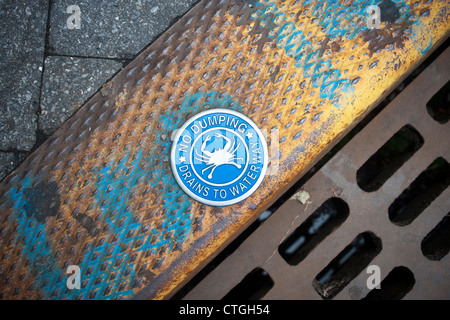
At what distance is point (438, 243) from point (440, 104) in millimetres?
709

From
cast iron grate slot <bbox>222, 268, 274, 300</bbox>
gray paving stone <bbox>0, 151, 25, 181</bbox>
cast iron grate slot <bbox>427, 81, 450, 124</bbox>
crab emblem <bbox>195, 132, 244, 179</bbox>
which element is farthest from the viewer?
cast iron grate slot <bbox>427, 81, 450, 124</bbox>

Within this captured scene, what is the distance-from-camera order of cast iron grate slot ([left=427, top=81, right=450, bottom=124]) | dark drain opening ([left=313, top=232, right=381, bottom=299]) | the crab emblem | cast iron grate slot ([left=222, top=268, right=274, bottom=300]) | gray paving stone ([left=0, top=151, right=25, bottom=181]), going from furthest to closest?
cast iron grate slot ([left=427, top=81, right=450, bottom=124]) → cast iron grate slot ([left=222, top=268, right=274, bottom=300]) → dark drain opening ([left=313, top=232, right=381, bottom=299]) → gray paving stone ([left=0, top=151, right=25, bottom=181]) → the crab emblem

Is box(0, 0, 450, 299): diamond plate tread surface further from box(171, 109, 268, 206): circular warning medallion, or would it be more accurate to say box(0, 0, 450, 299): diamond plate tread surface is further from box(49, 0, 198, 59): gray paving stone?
box(49, 0, 198, 59): gray paving stone

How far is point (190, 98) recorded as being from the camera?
142 centimetres

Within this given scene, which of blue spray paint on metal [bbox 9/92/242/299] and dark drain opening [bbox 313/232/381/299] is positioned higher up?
blue spray paint on metal [bbox 9/92/242/299]

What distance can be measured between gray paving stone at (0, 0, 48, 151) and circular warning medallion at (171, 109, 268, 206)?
640 millimetres

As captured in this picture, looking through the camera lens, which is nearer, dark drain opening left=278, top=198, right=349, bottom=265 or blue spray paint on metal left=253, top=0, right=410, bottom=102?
blue spray paint on metal left=253, top=0, right=410, bottom=102

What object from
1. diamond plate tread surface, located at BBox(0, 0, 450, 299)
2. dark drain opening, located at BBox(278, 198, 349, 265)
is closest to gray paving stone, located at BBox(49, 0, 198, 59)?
diamond plate tread surface, located at BBox(0, 0, 450, 299)

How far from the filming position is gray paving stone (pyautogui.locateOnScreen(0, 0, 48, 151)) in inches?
60.1

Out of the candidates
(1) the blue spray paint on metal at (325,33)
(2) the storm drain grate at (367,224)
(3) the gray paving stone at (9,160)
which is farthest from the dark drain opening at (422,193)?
(3) the gray paving stone at (9,160)

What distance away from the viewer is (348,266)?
1799mm

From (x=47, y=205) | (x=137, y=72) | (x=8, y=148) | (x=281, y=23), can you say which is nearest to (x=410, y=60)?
(x=281, y=23)

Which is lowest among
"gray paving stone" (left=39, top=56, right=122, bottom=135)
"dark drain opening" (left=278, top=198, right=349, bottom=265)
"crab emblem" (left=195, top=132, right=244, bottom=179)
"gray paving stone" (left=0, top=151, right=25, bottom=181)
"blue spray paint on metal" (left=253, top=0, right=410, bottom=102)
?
"dark drain opening" (left=278, top=198, right=349, bottom=265)

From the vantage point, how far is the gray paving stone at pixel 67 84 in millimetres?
1529
